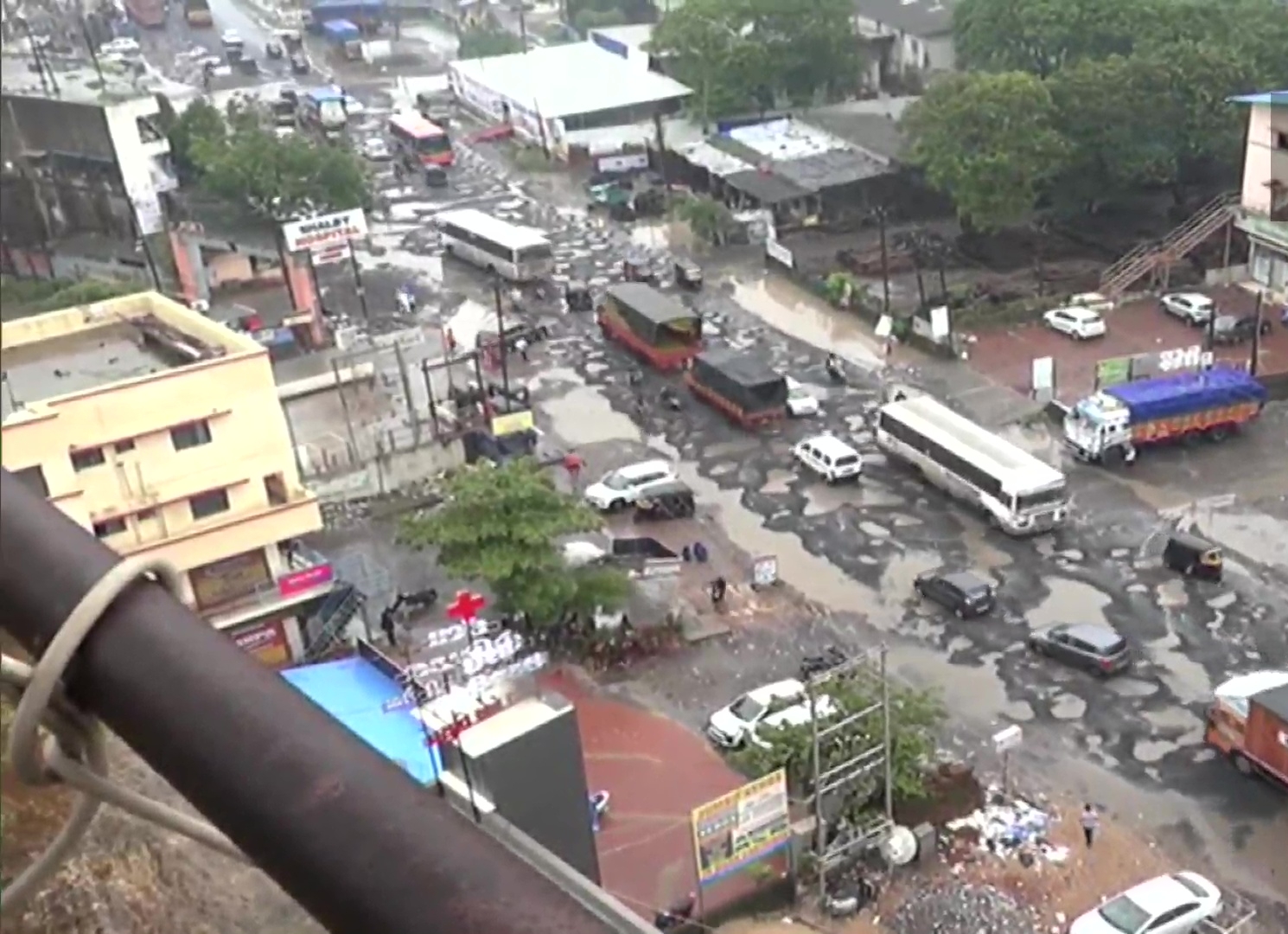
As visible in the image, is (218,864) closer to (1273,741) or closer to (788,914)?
(788,914)

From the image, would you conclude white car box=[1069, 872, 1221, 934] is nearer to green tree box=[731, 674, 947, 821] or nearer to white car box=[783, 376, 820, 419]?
green tree box=[731, 674, 947, 821]

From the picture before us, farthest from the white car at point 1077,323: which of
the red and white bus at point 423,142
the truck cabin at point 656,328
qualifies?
the red and white bus at point 423,142

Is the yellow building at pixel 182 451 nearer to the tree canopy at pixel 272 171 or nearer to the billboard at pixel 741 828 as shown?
the billboard at pixel 741 828

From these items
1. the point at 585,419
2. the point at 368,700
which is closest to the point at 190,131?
the point at 585,419

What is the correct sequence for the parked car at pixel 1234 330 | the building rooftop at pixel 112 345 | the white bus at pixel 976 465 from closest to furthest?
the building rooftop at pixel 112 345 → the white bus at pixel 976 465 → the parked car at pixel 1234 330

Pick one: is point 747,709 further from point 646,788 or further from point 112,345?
point 112,345

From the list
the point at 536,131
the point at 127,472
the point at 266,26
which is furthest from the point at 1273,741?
the point at 266,26
